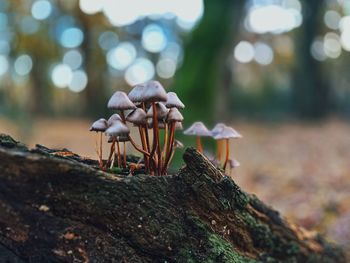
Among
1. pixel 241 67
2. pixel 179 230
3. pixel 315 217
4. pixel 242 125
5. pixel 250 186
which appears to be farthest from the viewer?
pixel 241 67

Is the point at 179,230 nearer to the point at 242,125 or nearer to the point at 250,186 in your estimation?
the point at 250,186

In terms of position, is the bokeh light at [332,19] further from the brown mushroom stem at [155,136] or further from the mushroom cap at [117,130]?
the mushroom cap at [117,130]

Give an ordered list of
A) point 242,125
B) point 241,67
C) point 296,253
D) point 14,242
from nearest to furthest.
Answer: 1. point 14,242
2. point 296,253
3. point 242,125
4. point 241,67

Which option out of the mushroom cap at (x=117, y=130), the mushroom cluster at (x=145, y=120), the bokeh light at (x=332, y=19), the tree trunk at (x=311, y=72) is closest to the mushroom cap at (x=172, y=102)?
the mushroom cluster at (x=145, y=120)

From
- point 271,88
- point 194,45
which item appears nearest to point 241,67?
point 271,88

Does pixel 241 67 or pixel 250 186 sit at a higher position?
pixel 241 67

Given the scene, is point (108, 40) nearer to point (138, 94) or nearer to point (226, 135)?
point (226, 135)
